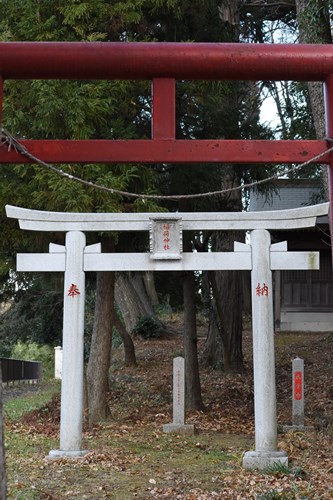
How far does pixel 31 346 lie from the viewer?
32.5 metres

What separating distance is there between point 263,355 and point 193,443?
239cm

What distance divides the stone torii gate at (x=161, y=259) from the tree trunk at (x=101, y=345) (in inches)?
105

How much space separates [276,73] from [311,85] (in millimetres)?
5198

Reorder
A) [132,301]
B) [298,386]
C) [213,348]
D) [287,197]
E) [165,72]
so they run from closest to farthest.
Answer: [165,72] → [298,386] → [213,348] → [132,301] → [287,197]

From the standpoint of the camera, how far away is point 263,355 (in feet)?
34.4

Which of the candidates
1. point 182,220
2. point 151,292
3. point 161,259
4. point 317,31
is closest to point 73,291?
point 161,259

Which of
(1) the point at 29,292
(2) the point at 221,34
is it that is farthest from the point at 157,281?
(2) the point at 221,34

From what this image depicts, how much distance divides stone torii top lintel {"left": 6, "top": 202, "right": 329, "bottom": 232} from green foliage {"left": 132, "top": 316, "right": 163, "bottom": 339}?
48.1ft

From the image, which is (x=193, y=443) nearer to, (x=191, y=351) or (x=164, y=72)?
(x=191, y=351)

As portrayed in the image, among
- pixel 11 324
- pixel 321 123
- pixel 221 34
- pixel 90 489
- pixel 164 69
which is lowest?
pixel 90 489

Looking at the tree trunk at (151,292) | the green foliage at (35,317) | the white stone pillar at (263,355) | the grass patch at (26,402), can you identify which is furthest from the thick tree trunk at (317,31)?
the tree trunk at (151,292)

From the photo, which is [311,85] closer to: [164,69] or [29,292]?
[164,69]

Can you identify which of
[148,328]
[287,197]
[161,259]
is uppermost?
[287,197]

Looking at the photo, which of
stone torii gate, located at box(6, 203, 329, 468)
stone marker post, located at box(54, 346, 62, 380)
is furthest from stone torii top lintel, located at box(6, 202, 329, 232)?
stone marker post, located at box(54, 346, 62, 380)
